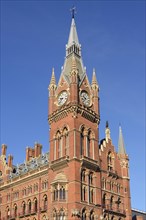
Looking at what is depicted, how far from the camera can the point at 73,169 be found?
6712 cm

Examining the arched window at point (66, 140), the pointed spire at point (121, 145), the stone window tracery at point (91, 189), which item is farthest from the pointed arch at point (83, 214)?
the pointed spire at point (121, 145)

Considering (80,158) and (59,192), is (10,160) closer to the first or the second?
(59,192)

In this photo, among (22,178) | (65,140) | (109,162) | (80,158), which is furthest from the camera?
(22,178)

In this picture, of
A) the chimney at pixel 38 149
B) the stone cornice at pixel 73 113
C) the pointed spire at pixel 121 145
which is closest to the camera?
the stone cornice at pixel 73 113

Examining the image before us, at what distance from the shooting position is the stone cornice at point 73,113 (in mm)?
72500

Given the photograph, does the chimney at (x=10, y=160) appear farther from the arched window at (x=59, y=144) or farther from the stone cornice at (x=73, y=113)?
the arched window at (x=59, y=144)

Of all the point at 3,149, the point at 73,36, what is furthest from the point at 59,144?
the point at 3,149

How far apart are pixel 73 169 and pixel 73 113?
11.2 m

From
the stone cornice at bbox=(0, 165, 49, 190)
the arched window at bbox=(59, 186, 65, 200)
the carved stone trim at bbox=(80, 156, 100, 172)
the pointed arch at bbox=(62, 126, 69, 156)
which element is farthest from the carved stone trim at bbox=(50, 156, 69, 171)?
the stone cornice at bbox=(0, 165, 49, 190)

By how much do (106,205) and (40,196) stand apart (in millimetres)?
13470

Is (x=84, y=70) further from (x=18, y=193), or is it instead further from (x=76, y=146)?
(x=18, y=193)

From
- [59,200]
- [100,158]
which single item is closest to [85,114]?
[100,158]

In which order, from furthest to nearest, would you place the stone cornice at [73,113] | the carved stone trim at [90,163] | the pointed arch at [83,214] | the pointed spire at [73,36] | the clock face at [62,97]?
the pointed spire at [73,36]
the clock face at [62,97]
the stone cornice at [73,113]
the carved stone trim at [90,163]
the pointed arch at [83,214]

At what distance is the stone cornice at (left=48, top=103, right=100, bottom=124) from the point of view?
72.5 metres
